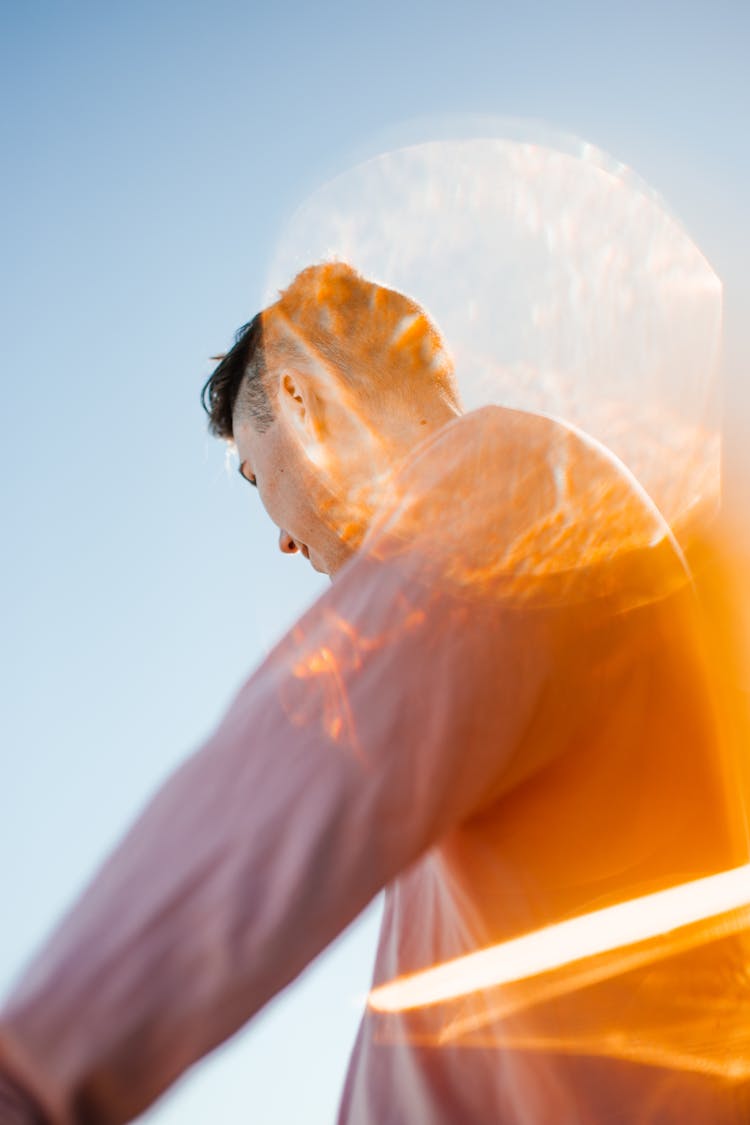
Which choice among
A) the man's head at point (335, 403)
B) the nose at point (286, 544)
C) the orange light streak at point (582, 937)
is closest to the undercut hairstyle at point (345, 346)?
the man's head at point (335, 403)

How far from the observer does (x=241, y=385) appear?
217 cm

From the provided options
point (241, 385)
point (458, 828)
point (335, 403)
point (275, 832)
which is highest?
point (241, 385)

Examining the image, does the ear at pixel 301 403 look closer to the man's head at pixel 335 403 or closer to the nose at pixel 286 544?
the man's head at pixel 335 403

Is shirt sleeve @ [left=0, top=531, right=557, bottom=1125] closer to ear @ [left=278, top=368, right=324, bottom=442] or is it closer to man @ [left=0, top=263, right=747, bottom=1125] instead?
man @ [left=0, top=263, right=747, bottom=1125]

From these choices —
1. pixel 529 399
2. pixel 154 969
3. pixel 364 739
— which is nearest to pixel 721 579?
pixel 529 399

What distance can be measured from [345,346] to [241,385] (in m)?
0.51

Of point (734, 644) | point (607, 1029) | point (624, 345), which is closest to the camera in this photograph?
point (607, 1029)

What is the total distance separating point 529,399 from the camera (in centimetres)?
161

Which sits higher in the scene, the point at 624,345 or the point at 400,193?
the point at 400,193

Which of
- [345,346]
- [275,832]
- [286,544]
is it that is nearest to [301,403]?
[345,346]

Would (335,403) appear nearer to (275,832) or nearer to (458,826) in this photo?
(458,826)

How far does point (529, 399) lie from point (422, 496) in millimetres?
799

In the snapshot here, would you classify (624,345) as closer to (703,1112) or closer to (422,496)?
(422,496)

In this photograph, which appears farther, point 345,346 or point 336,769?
point 345,346
